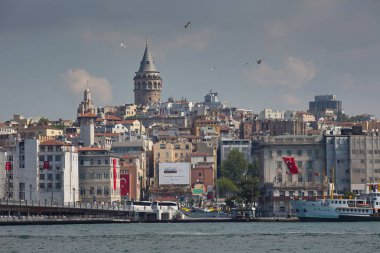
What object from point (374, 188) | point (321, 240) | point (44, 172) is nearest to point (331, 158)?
point (374, 188)

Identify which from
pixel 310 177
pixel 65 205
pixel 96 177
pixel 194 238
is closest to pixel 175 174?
pixel 310 177

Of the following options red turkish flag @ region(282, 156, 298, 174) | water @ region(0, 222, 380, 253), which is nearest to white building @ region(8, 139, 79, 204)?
red turkish flag @ region(282, 156, 298, 174)

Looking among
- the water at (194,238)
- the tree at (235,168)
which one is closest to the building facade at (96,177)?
the tree at (235,168)

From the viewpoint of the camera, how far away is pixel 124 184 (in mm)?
183625

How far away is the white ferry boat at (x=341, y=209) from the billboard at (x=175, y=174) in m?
40.9

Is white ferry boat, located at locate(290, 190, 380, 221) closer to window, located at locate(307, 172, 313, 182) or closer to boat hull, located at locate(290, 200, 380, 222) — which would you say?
boat hull, located at locate(290, 200, 380, 222)

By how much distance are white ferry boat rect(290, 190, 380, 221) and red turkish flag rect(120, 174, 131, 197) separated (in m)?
34.0

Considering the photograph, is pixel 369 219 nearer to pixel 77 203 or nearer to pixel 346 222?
pixel 346 222

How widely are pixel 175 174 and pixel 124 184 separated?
37.0 feet

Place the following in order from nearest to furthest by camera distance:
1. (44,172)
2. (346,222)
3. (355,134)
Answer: (346,222) → (44,172) → (355,134)

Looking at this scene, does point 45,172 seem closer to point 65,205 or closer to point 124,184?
point 124,184

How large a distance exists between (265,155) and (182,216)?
25.9 metres

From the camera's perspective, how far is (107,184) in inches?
6772

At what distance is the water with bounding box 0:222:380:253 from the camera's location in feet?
342
